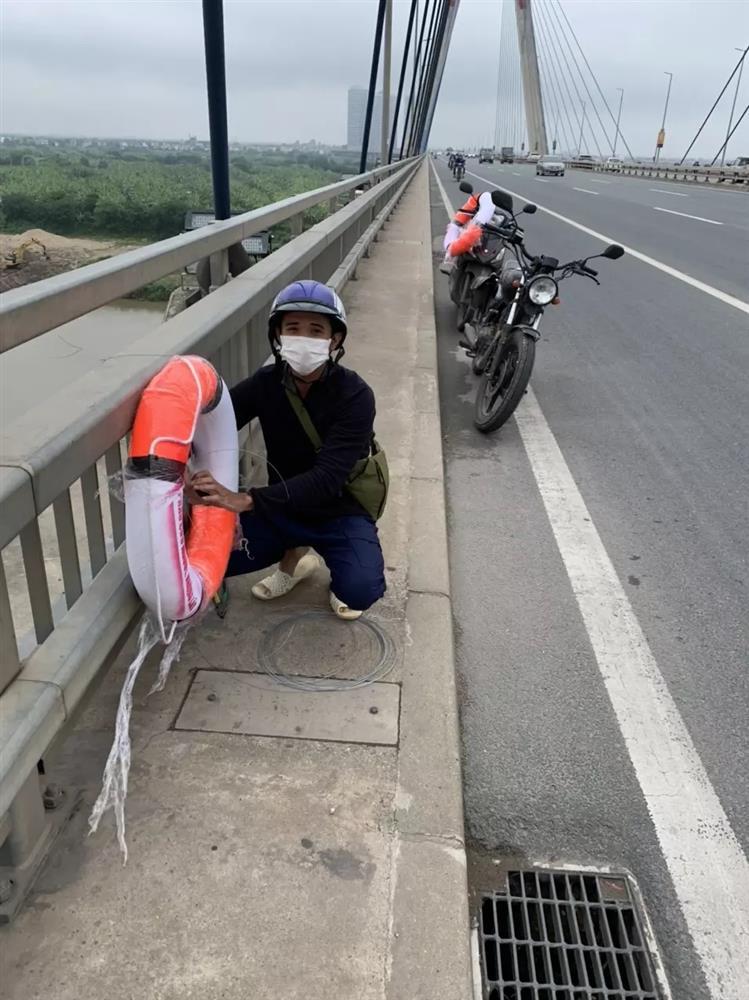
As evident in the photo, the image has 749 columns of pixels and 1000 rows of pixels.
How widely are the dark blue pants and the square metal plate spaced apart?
1.30 ft

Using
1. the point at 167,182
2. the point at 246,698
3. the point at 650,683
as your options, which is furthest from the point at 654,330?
the point at 246,698

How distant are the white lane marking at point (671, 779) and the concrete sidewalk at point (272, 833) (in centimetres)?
63

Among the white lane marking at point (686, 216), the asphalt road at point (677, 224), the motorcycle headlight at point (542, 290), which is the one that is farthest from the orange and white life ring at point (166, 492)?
the white lane marking at point (686, 216)

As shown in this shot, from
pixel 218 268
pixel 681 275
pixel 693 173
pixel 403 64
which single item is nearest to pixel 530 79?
pixel 693 173

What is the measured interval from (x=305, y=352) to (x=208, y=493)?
2.15ft

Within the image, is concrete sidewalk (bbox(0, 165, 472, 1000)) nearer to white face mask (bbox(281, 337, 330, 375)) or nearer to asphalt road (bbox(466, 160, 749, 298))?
white face mask (bbox(281, 337, 330, 375))

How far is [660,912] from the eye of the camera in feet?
7.14

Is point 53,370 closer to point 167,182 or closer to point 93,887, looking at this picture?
point 93,887

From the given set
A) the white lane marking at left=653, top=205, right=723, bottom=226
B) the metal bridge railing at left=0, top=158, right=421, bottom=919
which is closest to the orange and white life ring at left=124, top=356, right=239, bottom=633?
the metal bridge railing at left=0, top=158, right=421, bottom=919

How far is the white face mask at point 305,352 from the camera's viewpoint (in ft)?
9.37

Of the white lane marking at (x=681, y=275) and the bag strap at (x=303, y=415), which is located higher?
the bag strap at (x=303, y=415)

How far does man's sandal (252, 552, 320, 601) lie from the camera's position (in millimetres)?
3303

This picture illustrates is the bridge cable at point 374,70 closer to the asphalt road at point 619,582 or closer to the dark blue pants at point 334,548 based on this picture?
the asphalt road at point 619,582

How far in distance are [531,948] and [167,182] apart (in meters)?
7.87
